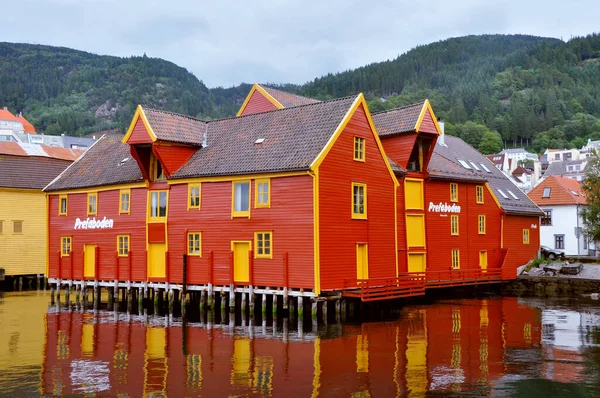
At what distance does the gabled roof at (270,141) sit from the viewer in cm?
3206

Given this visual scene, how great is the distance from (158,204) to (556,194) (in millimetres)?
41828

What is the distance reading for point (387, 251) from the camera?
34.9m

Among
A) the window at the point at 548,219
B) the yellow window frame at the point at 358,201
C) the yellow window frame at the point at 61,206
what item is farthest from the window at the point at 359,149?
the window at the point at 548,219

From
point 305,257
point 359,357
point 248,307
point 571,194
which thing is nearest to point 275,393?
point 359,357

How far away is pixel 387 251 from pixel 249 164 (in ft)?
28.2

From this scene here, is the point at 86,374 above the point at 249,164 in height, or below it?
below

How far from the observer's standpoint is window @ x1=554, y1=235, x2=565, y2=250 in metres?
62.6

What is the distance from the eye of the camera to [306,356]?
76.5 ft

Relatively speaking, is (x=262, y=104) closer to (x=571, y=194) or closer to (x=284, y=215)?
(x=284, y=215)

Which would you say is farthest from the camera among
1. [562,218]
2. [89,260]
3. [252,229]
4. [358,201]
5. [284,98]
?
[562,218]

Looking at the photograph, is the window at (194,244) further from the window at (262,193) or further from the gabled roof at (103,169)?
the gabled roof at (103,169)

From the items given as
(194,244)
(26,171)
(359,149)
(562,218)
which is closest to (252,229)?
(194,244)

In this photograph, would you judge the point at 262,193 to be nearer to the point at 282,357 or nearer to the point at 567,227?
the point at 282,357

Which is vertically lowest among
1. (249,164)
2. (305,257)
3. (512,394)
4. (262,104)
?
(512,394)
